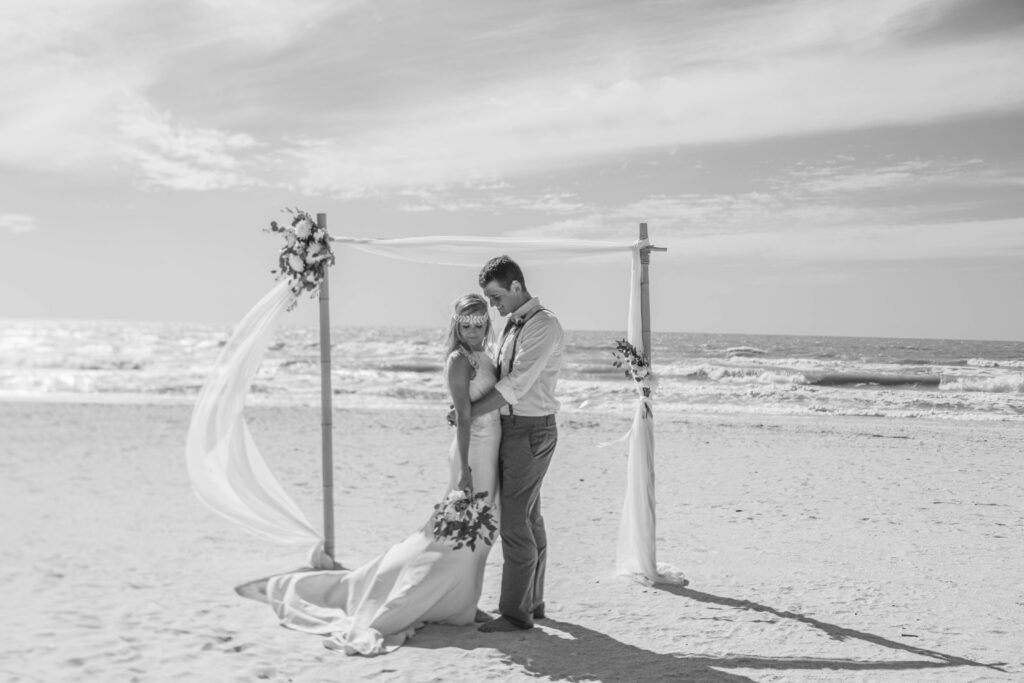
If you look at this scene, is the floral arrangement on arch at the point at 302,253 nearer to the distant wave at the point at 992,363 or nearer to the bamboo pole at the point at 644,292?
the bamboo pole at the point at 644,292

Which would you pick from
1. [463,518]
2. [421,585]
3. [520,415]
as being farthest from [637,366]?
[421,585]

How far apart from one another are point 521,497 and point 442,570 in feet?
1.93

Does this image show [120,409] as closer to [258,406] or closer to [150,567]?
[258,406]

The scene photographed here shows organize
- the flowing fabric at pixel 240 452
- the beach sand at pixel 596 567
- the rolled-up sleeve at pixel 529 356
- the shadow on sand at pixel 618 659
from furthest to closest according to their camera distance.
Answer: the flowing fabric at pixel 240 452 < the rolled-up sleeve at pixel 529 356 < the beach sand at pixel 596 567 < the shadow on sand at pixel 618 659

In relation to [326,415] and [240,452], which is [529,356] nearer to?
[326,415]

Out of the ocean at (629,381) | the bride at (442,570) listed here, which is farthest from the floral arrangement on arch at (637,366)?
the ocean at (629,381)

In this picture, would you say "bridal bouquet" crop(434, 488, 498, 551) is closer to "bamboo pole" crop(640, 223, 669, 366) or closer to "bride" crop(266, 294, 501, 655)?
"bride" crop(266, 294, 501, 655)

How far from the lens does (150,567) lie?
5926 mm

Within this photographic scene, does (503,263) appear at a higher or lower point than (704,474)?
higher

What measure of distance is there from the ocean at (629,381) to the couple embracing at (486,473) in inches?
324

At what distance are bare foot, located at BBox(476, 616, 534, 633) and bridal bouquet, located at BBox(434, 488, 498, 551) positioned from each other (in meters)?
0.54

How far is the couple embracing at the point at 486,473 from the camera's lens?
4.28 metres

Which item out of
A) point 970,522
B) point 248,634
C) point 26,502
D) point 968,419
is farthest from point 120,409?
point 968,419

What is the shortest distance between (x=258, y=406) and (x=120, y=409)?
2.68 m
